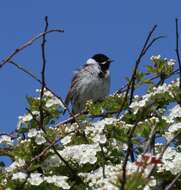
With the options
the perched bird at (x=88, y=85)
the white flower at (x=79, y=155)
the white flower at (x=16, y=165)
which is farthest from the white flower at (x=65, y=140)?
the perched bird at (x=88, y=85)

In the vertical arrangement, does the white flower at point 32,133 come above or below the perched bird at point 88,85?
below

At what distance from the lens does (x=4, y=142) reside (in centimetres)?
484

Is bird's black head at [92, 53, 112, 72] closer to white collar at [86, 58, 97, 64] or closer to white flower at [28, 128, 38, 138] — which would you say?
white collar at [86, 58, 97, 64]

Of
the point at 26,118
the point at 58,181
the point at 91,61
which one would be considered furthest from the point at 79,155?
the point at 91,61

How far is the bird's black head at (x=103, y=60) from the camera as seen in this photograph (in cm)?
1260

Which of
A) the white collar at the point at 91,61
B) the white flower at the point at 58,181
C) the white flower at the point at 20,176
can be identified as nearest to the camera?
the white flower at the point at 20,176

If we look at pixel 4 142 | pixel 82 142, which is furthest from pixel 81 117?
pixel 4 142

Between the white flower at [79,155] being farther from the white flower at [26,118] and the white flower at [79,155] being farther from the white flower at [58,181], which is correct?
→ the white flower at [26,118]

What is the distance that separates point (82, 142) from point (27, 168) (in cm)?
85

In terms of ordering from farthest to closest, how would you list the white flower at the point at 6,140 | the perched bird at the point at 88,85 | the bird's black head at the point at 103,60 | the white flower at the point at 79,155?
the bird's black head at the point at 103,60
the perched bird at the point at 88,85
the white flower at the point at 6,140
the white flower at the point at 79,155

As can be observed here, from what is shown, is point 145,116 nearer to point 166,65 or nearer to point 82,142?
point 82,142

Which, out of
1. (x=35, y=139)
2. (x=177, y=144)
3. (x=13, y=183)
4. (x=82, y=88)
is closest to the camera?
(x=13, y=183)

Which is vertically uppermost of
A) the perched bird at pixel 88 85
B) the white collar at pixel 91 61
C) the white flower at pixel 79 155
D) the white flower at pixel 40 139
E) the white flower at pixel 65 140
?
the white collar at pixel 91 61

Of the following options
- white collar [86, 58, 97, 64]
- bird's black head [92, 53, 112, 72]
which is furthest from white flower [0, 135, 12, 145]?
white collar [86, 58, 97, 64]
